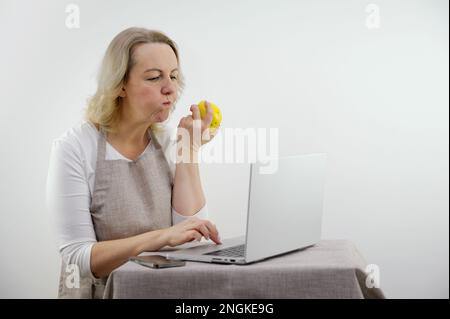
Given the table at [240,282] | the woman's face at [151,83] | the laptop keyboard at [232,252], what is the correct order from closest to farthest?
1. the table at [240,282]
2. the laptop keyboard at [232,252]
3. the woman's face at [151,83]

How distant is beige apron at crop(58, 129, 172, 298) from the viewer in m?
1.86

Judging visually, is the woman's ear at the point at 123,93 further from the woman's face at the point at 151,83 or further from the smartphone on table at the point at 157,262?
the smartphone on table at the point at 157,262

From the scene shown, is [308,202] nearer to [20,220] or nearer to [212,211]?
[212,211]

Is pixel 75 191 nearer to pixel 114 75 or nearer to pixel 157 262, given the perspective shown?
pixel 114 75

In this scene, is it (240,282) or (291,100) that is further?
(291,100)

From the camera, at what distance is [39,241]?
299 centimetres

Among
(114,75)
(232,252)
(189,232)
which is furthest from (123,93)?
(232,252)

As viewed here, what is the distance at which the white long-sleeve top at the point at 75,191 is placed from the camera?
5.85ft

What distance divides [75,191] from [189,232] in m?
0.45

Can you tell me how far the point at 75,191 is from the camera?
1.83 m

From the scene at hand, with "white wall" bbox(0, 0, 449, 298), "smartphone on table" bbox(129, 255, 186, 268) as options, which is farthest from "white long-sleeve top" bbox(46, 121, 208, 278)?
"white wall" bbox(0, 0, 449, 298)

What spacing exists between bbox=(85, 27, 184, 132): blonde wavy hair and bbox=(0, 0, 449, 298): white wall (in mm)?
934

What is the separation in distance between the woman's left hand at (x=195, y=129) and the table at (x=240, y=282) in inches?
28.8

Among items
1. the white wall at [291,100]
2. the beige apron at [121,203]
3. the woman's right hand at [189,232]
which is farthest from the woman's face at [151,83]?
the white wall at [291,100]
